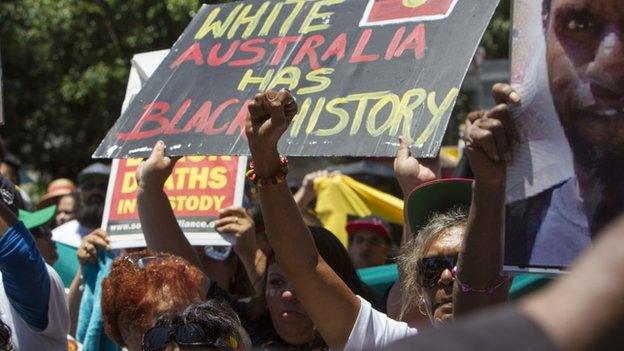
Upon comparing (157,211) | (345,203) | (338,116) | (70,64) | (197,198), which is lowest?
(70,64)

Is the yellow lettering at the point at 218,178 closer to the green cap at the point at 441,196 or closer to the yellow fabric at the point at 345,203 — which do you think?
the green cap at the point at 441,196

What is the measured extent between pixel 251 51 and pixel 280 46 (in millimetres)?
117

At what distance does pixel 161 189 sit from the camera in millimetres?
3871

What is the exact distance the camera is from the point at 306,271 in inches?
105

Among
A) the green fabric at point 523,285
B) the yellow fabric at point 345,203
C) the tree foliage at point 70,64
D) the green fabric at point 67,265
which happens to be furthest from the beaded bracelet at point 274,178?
the tree foliage at point 70,64

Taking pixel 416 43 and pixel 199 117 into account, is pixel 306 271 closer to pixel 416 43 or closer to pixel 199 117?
pixel 416 43

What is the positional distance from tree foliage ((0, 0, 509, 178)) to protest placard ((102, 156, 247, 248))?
4679mm

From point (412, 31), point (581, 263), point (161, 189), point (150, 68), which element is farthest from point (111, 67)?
point (581, 263)

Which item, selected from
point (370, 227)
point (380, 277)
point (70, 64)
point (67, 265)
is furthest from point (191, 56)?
point (70, 64)

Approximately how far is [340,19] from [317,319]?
113 cm

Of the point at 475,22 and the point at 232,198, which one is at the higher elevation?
the point at 475,22

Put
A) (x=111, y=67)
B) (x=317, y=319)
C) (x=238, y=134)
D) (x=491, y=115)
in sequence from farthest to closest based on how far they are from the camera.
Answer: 1. (x=111, y=67)
2. (x=238, y=134)
3. (x=317, y=319)
4. (x=491, y=115)

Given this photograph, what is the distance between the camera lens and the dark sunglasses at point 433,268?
9.31 feet

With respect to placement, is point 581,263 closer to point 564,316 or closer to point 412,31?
point 564,316
